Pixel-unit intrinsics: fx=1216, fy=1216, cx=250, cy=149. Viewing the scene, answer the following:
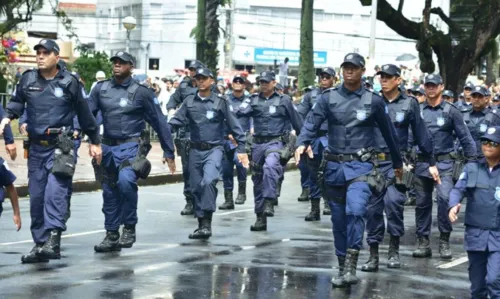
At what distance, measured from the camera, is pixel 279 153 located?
53.0 feet

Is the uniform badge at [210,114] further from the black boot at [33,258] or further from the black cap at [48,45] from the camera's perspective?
the black boot at [33,258]

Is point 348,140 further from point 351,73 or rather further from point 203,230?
point 203,230

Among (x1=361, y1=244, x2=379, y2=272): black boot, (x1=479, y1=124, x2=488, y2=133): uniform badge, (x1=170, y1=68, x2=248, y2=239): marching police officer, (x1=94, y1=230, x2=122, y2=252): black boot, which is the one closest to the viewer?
(x1=361, y1=244, x2=379, y2=272): black boot

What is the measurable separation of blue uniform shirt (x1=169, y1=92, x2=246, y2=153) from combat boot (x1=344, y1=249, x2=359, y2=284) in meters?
3.80

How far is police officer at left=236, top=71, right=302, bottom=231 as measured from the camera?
1581 cm

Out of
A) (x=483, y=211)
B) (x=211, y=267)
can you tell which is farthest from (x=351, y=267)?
(x=483, y=211)

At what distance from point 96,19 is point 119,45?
778 cm

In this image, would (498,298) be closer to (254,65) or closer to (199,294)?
(199,294)

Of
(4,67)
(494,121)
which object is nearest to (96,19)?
(4,67)

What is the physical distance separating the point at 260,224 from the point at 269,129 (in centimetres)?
176

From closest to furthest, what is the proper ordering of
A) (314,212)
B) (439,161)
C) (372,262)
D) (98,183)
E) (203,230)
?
(372,262) → (203,230) → (439,161) → (314,212) → (98,183)

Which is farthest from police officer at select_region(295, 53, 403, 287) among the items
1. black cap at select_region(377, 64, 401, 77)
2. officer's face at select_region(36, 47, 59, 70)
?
officer's face at select_region(36, 47, 59, 70)

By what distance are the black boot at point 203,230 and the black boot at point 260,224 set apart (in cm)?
111

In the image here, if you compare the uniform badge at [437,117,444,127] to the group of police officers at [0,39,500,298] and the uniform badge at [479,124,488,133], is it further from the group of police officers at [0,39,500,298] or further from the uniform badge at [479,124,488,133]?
the uniform badge at [479,124,488,133]
